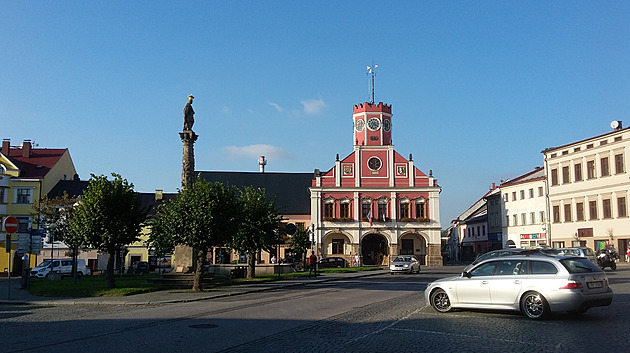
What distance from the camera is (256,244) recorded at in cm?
3512

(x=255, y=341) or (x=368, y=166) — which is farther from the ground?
(x=368, y=166)

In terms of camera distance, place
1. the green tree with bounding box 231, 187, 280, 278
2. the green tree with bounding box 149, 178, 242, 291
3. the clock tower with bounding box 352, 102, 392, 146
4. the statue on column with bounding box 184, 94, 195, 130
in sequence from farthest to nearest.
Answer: the clock tower with bounding box 352, 102, 392, 146 < the green tree with bounding box 231, 187, 280, 278 < the statue on column with bounding box 184, 94, 195, 130 < the green tree with bounding box 149, 178, 242, 291

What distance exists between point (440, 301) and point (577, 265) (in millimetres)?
3446

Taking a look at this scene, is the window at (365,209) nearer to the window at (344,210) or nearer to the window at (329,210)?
the window at (344,210)

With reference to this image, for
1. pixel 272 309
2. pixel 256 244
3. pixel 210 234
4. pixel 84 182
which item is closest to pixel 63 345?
pixel 272 309

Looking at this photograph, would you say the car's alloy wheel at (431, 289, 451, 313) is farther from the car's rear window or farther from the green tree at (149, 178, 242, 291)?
the green tree at (149, 178, 242, 291)

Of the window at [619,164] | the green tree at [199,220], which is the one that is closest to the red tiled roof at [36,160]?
the green tree at [199,220]

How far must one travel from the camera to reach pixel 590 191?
54.1m

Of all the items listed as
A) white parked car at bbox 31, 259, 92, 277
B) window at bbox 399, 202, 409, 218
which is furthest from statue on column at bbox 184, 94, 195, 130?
window at bbox 399, 202, 409, 218

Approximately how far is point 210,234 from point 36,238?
9.16 meters

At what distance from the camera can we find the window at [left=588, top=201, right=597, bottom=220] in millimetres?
53500

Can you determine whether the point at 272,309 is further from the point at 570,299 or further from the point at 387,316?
the point at 570,299

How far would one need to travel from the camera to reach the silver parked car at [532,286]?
12133 mm

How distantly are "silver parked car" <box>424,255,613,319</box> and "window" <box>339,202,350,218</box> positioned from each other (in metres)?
52.8
